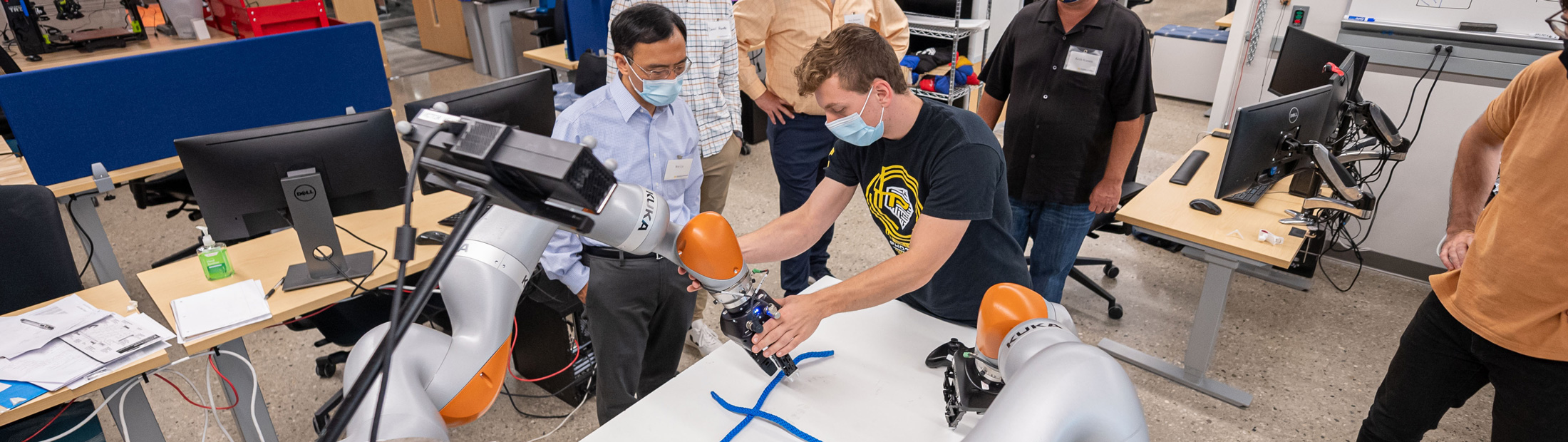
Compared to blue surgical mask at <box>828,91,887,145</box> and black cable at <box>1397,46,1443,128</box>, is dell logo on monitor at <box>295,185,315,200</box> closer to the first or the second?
blue surgical mask at <box>828,91,887,145</box>

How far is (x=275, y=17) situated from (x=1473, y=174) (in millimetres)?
5493

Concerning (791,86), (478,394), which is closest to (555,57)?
(791,86)

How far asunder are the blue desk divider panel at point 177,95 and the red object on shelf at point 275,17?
135 cm

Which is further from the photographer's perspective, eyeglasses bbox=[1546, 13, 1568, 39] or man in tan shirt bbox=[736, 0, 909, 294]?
man in tan shirt bbox=[736, 0, 909, 294]

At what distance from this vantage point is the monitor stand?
1.92 meters

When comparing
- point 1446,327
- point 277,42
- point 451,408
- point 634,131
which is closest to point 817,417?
point 451,408

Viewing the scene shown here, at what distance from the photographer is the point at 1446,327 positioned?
159cm

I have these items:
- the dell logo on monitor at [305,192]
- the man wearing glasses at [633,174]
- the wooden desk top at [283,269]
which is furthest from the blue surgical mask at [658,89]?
the dell logo on monitor at [305,192]

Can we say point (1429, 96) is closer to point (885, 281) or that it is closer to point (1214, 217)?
point (1214, 217)

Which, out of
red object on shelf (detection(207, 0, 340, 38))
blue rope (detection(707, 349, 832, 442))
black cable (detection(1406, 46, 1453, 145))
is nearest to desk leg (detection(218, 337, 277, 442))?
blue rope (detection(707, 349, 832, 442))

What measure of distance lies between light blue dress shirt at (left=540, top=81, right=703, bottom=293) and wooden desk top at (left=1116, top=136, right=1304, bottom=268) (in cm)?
141

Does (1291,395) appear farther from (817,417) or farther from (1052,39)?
(817,417)

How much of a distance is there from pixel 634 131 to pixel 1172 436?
1.88m

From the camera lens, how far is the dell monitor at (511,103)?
7.02 ft
